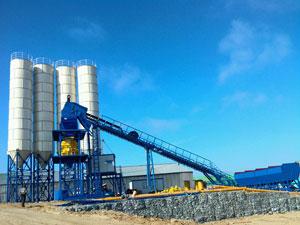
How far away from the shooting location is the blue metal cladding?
1325 inches

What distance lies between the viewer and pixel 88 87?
131 feet

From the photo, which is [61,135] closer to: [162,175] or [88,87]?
[88,87]

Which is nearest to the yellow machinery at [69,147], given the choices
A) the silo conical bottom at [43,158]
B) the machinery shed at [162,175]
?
the silo conical bottom at [43,158]

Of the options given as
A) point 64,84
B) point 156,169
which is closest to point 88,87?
point 64,84

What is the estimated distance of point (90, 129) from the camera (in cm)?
3506

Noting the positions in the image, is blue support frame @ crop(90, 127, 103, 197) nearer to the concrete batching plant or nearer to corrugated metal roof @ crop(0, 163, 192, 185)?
the concrete batching plant

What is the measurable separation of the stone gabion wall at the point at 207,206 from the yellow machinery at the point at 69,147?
13741mm

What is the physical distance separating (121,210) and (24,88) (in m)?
21.8

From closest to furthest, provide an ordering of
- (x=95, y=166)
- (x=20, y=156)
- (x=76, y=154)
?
(x=76, y=154)
(x=95, y=166)
(x=20, y=156)

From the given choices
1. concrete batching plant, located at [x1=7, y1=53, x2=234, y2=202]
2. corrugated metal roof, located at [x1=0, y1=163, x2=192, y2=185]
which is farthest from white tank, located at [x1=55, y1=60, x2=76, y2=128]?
corrugated metal roof, located at [x1=0, y1=163, x2=192, y2=185]

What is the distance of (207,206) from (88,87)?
2094 centimetres

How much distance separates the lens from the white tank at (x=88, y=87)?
129 ft

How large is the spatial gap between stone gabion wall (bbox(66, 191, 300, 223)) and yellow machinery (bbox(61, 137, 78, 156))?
1374 cm

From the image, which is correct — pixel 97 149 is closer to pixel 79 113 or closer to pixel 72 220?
pixel 79 113
